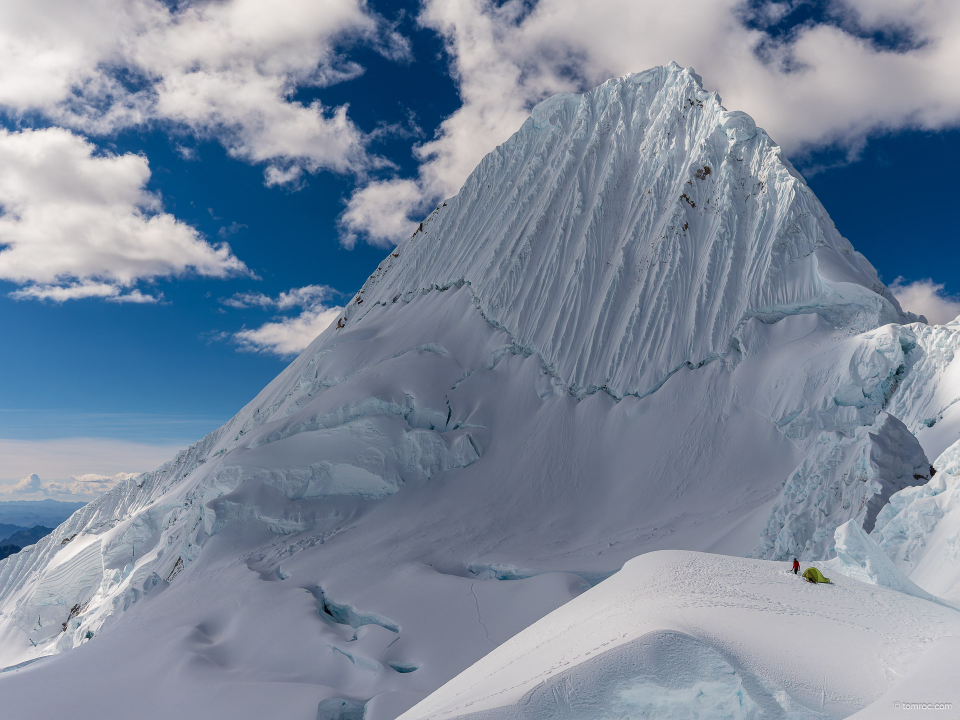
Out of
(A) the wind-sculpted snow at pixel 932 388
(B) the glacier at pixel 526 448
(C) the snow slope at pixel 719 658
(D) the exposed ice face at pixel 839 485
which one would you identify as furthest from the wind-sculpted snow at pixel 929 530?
(A) the wind-sculpted snow at pixel 932 388

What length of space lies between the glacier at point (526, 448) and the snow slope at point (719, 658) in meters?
A: 0.99

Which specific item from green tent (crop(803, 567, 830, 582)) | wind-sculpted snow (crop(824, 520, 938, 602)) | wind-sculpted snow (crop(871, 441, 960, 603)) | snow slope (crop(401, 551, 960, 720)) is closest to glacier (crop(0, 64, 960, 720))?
wind-sculpted snow (crop(871, 441, 960, 603))

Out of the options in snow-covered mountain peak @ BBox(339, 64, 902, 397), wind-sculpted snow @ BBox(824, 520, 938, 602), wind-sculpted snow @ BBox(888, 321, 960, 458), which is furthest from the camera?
snow-covered mountain peak @ BBox(339, 64, 902, 397)

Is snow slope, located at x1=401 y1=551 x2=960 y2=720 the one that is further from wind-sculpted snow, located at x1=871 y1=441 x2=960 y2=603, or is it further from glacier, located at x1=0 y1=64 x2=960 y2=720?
wind-sculpted snow, located at x1=871 y1=441 x2=960 y2=603

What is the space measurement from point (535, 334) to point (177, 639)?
68.6 ft

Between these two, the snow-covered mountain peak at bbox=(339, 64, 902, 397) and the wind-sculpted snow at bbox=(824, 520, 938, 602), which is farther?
the snow-covered mountain peak at bbox=(339, 64, 902, 397)

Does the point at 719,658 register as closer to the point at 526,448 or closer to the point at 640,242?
the point at 526,448

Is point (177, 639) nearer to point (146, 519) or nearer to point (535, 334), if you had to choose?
point (146, 519)

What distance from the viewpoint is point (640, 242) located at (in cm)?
3388

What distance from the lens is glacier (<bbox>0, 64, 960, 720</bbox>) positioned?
17.5m

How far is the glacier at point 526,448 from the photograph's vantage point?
57.3 feet

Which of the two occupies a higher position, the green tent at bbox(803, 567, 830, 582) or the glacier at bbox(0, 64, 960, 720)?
the glacier at bbox(0, 64, 960, 720)

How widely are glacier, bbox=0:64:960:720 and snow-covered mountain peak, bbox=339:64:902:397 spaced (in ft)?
0.56

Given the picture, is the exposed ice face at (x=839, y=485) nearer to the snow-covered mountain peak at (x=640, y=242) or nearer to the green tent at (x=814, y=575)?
the green tent at (x=814, y=575)
